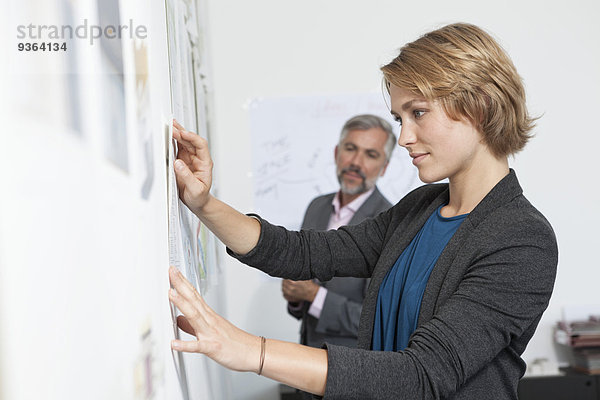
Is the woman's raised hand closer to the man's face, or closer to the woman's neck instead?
the woman's neck

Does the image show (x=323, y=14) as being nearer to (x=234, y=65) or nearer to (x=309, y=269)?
(x=234, y=65)

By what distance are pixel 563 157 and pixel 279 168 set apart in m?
1.50

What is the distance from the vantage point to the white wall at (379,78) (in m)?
3.20

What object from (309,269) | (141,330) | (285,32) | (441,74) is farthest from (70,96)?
(285,32)

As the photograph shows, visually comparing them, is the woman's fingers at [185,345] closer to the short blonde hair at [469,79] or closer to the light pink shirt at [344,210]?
the short blonde hair at [469,79]

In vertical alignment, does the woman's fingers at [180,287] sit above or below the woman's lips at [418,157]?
below

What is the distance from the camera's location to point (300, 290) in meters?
2.27

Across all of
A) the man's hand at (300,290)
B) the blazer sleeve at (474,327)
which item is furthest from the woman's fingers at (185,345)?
the man's hand at (300,290)

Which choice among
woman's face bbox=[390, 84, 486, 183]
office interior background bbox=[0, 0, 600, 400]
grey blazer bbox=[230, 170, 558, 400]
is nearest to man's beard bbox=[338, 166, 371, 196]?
office interior background bbox=[0, 0, 600, 400]

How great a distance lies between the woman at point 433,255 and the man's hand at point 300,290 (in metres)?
0.84

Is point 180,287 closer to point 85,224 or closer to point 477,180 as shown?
point 85,224

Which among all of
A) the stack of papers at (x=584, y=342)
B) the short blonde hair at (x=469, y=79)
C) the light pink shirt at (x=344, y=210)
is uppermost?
the short blonde hair at (x=469, y=79)

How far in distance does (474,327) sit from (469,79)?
1.47ft

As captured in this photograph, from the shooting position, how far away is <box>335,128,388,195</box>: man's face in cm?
260
